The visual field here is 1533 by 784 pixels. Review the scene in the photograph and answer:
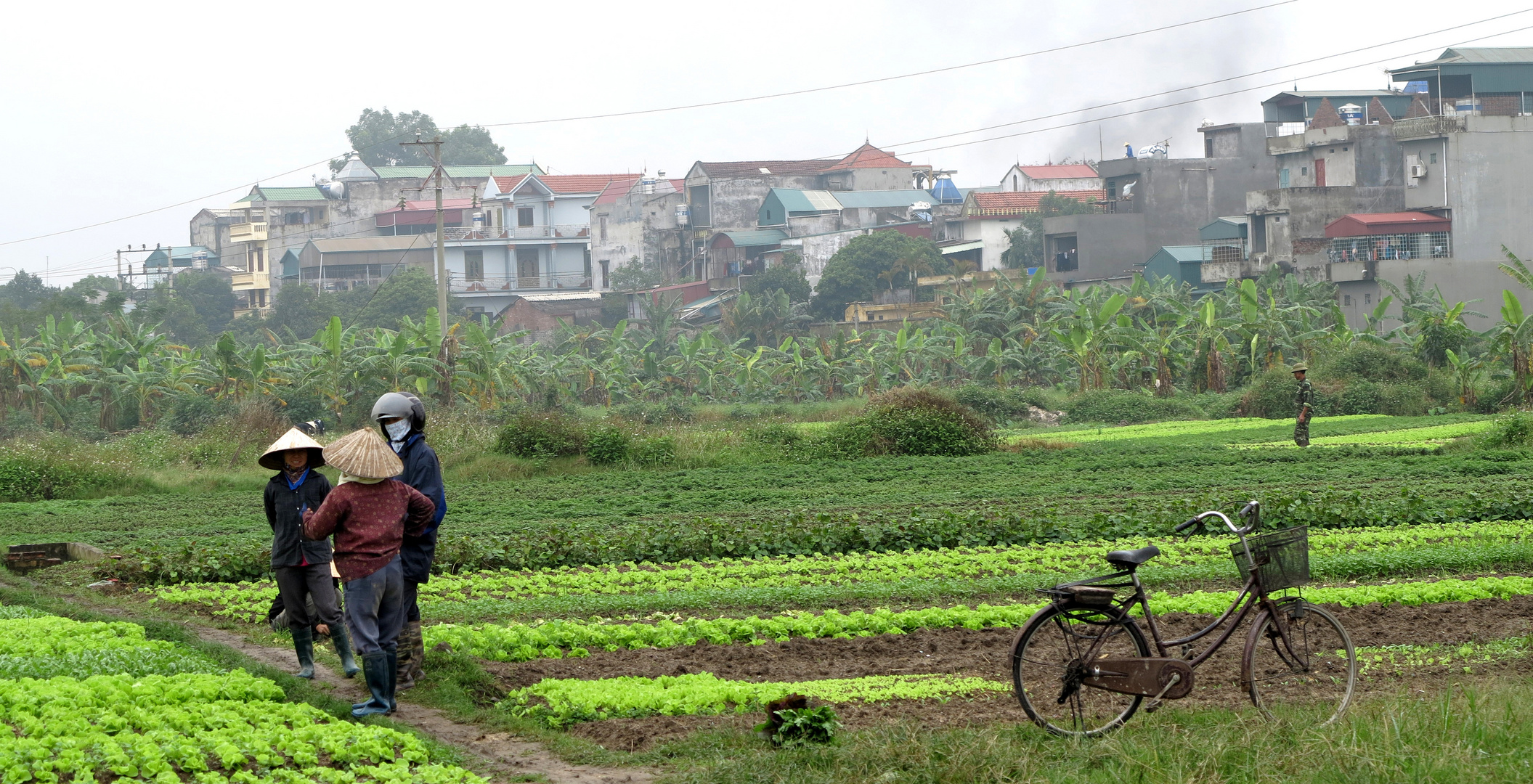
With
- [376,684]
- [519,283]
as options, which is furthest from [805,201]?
[376,684]

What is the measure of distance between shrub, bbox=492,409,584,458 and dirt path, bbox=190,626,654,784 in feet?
58.6

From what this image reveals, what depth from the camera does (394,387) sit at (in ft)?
118

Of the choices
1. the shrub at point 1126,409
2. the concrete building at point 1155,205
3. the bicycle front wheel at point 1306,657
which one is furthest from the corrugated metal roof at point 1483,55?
the bicycle front wheel at point 1306,657

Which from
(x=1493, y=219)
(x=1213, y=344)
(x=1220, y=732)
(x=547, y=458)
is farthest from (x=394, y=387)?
(x=1493, y=219)

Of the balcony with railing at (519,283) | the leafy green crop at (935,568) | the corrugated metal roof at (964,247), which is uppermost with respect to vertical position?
the corrugated metal roof at (964,247)

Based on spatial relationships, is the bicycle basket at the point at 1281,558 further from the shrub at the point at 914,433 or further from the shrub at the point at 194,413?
the shrub at the point at 194,413

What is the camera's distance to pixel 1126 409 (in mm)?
39156

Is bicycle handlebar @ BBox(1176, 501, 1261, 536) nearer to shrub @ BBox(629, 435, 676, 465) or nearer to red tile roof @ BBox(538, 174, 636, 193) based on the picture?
shrub @ BBox(629, 435, 676, 465)

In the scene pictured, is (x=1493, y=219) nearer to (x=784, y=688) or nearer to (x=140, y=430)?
(x=140, y=430)

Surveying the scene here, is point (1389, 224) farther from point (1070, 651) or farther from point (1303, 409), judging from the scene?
point (1070, 651)

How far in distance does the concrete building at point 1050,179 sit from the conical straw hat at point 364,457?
312 ft

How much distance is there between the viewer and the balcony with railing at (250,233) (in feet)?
296

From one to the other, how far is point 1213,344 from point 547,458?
24074 millimetres

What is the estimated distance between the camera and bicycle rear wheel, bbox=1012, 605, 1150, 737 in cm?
755
